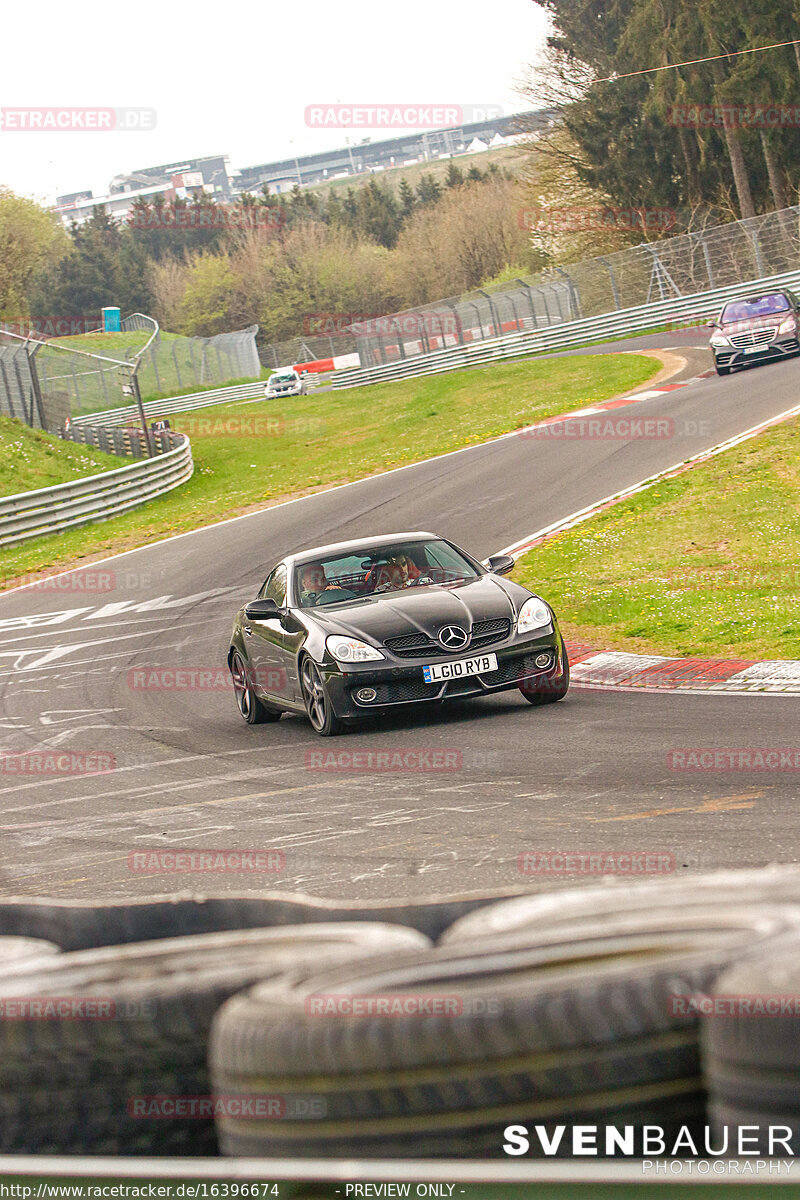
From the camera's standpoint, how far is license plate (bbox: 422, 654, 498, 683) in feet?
31.2

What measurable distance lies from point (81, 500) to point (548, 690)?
72.9ft

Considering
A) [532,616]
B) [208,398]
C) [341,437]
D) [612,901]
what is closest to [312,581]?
[532,616]

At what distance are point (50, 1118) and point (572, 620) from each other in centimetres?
1121

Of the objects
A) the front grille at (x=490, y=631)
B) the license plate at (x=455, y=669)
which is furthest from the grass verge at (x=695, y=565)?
the license plate at (x=455, y=669)

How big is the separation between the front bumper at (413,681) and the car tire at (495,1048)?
22.7ft

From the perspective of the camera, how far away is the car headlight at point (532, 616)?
9820mm

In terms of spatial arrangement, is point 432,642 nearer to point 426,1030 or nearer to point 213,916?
point 213,916

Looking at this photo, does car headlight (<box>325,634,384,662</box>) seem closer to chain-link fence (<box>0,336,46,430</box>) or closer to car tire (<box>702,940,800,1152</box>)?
car tire (<box>702,940,800,1152</box>)

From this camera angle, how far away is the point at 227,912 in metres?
3.39

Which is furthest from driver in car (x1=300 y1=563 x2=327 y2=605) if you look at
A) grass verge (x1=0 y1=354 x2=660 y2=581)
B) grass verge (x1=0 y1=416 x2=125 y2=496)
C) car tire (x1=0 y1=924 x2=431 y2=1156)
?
grass verge (x1=0 y1=416 x2=125 y2=496)

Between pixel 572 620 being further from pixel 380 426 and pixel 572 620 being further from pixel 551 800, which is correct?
pixel 380 426

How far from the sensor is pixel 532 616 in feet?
32.5

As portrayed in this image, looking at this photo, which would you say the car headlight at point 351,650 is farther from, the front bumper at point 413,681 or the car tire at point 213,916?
the car tire at point 213,916

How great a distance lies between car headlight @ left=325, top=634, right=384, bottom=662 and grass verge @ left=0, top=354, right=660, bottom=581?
53.9 feet
